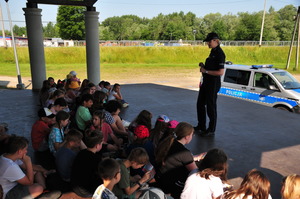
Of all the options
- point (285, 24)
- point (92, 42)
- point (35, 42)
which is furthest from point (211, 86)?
point (285, 24)

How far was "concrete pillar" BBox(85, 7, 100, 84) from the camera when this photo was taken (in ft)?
33.4

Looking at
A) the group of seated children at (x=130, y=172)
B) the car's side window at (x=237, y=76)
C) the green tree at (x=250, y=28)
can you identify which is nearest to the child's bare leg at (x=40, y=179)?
the group of seated children at (x=130, y=172)

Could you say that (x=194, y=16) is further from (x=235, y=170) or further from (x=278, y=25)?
(x=235, y=170)

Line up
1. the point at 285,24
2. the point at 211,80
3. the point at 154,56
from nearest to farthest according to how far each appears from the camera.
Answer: the point at 211,80 → the point at 154,56 → the point at 285,24

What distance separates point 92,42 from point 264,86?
22.5 ft

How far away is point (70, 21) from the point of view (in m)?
63.8

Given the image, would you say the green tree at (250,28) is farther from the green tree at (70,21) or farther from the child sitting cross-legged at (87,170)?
the child sitting cross-legged at (87,170)

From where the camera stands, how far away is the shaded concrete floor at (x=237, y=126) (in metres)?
3.92

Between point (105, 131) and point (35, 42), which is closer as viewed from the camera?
point (105, 131)

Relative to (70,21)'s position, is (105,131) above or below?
below

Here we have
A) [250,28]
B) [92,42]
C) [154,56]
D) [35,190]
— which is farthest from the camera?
[250,28]

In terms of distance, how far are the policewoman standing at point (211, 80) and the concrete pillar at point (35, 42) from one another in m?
7.55

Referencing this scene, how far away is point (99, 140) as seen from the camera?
2871mm

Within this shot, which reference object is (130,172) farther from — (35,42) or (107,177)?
(35,42)
